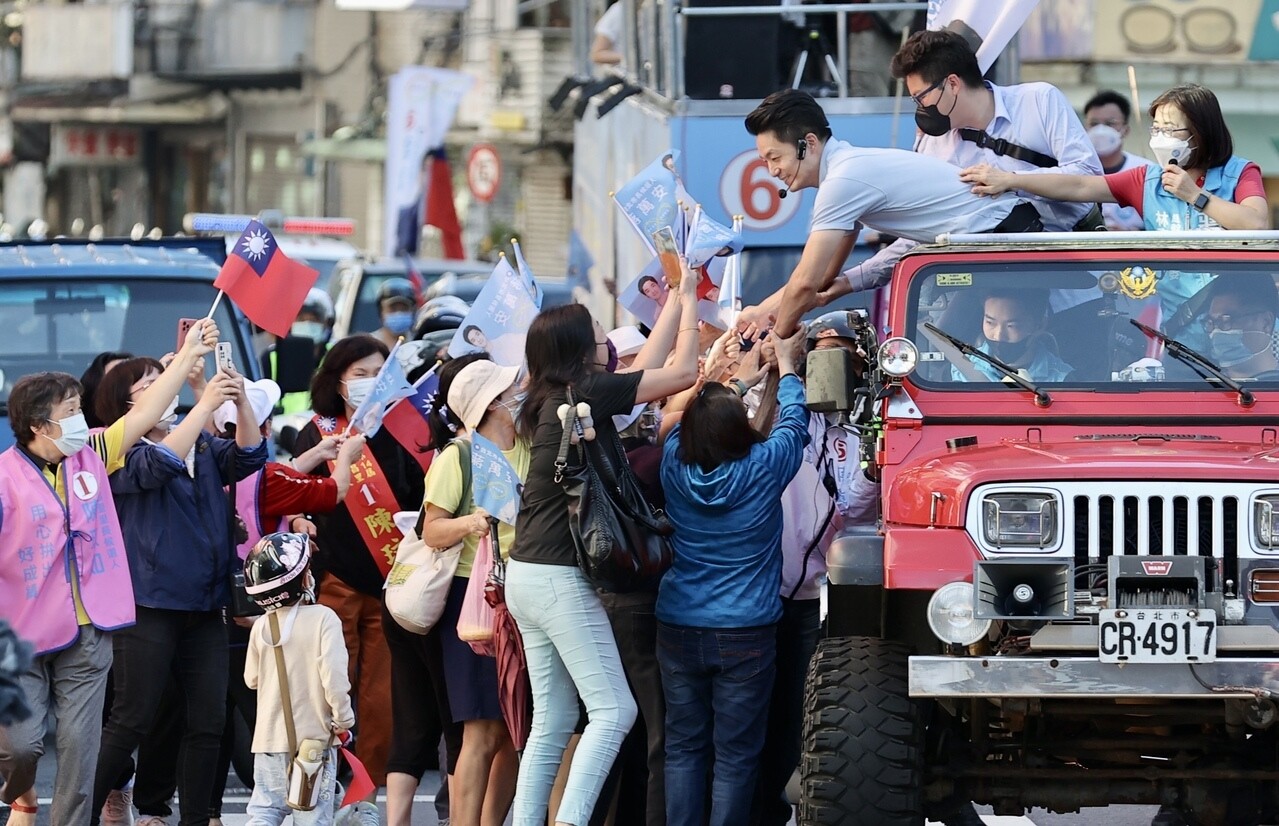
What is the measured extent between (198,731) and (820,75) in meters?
7.83

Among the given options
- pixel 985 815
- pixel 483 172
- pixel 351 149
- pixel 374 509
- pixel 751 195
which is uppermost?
pixel 351 149

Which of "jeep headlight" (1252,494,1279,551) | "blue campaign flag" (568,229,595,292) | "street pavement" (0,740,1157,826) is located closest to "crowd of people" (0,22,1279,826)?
"street pavement" (0,740,1157,826)

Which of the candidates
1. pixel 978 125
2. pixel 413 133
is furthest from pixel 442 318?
pixel 413 133

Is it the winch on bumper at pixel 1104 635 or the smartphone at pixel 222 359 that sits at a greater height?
the smartphone at pixel 222 359

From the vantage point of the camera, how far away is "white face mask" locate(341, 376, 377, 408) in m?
9.23

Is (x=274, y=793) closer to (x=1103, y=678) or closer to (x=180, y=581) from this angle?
(x=180, y=581)

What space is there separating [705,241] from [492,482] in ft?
4.65

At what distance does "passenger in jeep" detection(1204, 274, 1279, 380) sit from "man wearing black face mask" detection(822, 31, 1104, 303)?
3.30 ft

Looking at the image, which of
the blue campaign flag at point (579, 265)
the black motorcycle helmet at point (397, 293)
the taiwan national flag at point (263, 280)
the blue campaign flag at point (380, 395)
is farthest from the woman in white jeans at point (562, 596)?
the blue campaign flag at point (579, 265)

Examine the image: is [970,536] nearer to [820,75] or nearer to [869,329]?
[869,329]

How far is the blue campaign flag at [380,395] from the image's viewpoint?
8.73 metres

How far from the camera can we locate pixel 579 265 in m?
20.7

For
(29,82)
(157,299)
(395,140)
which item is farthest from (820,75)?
(29,82)

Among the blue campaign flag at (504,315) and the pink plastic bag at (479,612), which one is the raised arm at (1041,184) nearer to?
the blue campaign flag at (504,315)
